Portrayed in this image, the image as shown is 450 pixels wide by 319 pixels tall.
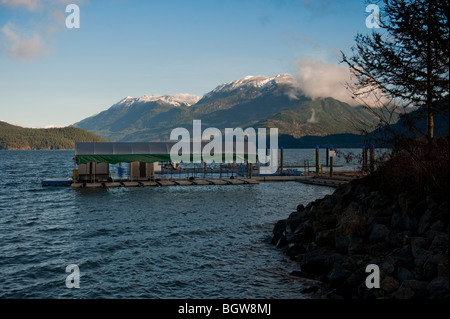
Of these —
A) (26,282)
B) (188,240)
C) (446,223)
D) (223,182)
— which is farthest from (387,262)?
(223,182)

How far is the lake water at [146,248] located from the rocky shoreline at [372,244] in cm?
119

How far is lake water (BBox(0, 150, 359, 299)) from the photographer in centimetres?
1488

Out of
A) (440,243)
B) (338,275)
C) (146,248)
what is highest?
(440,243)

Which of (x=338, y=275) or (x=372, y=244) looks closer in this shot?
(x=338, y=275)

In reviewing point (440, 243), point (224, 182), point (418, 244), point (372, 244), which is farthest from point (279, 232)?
point (224, 182)

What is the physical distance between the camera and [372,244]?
1543cm

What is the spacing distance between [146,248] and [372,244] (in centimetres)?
1090

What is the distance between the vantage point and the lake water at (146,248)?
14875 mm

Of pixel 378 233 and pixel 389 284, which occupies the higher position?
pixel 378 233

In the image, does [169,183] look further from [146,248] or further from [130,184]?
[146,248]

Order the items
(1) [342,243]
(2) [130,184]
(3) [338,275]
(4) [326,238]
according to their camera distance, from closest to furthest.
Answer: (3) [338,275] < (1) [342,243] < (4) [326,238] < (2) [130,184]

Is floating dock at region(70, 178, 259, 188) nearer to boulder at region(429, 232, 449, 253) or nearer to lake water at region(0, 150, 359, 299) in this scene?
lake water at region(0, 150, 359, 299)
